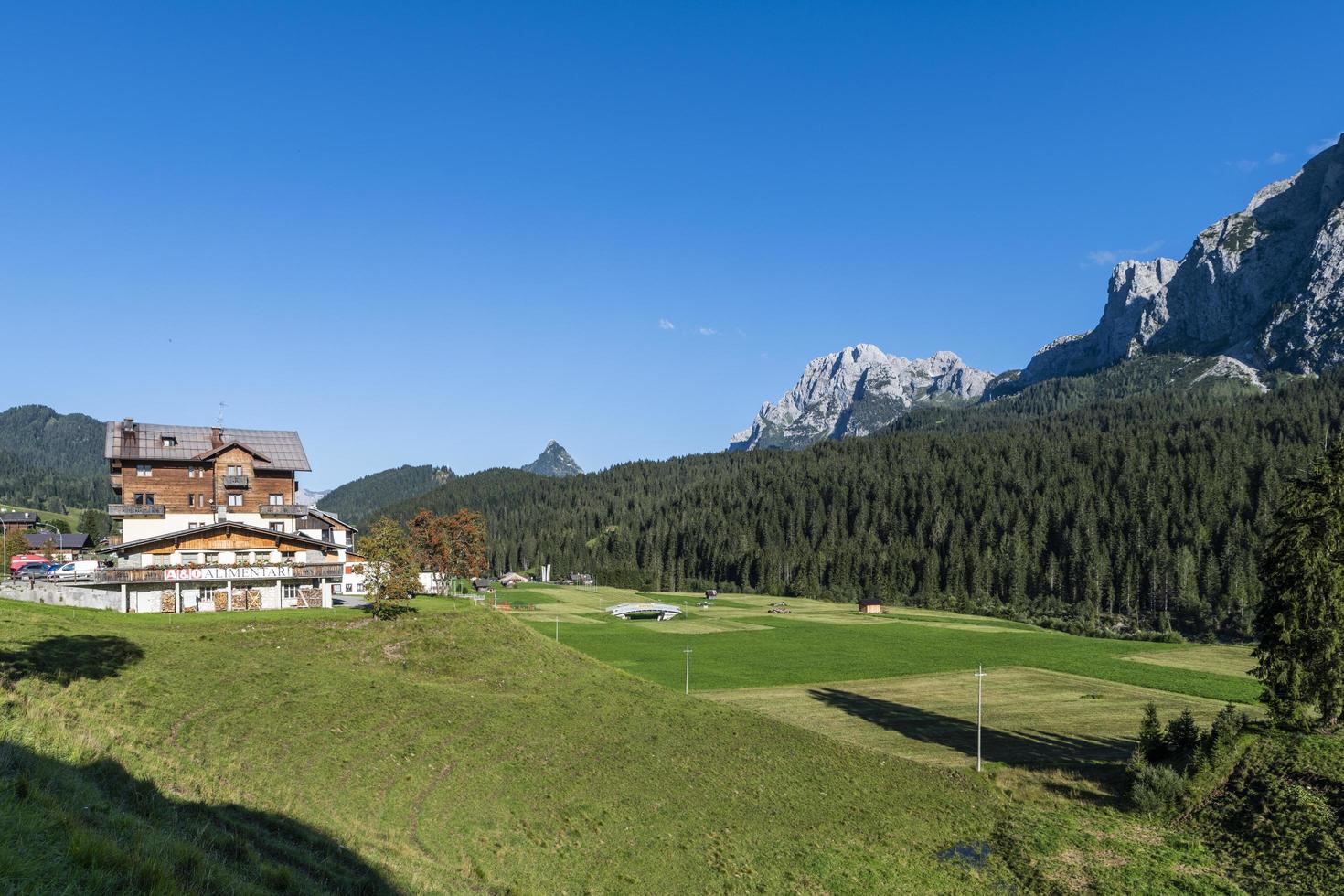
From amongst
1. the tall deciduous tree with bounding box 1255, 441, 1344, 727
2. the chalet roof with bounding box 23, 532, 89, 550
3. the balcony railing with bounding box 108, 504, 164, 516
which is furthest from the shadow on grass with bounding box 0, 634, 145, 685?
the chalet roof with bounding box 23, 532, 89, 550

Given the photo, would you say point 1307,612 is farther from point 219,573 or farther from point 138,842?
point 219,573

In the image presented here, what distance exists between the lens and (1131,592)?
163m

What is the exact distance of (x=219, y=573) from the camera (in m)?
61.0

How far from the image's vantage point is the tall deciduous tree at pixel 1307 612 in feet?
142

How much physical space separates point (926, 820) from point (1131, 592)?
155m

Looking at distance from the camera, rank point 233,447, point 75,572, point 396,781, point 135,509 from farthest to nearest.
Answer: point 233,447
point 135,509
point 75,572
point 396,781

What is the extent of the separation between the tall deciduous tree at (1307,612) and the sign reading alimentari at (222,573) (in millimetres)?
69938

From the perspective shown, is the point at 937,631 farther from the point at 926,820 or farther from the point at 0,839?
the point at 0,839

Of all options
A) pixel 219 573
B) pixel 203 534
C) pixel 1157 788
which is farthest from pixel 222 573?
pixel 1157 788

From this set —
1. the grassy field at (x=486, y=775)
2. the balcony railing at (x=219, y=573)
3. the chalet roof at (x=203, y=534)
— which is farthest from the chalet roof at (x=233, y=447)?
the grassy field at (x=486, y=775)

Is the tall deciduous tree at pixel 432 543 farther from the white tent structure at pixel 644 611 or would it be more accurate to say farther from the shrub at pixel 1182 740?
the shrub at pixel 1182 740

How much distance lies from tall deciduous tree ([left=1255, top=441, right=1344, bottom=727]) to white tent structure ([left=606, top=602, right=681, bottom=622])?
96.5 meters

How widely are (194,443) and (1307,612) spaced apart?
3574 inches

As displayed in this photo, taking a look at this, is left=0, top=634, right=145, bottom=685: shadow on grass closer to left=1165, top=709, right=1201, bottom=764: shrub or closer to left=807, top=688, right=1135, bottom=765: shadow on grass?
left=807, top=688, right=1135, bottom=765: shadow on grass
